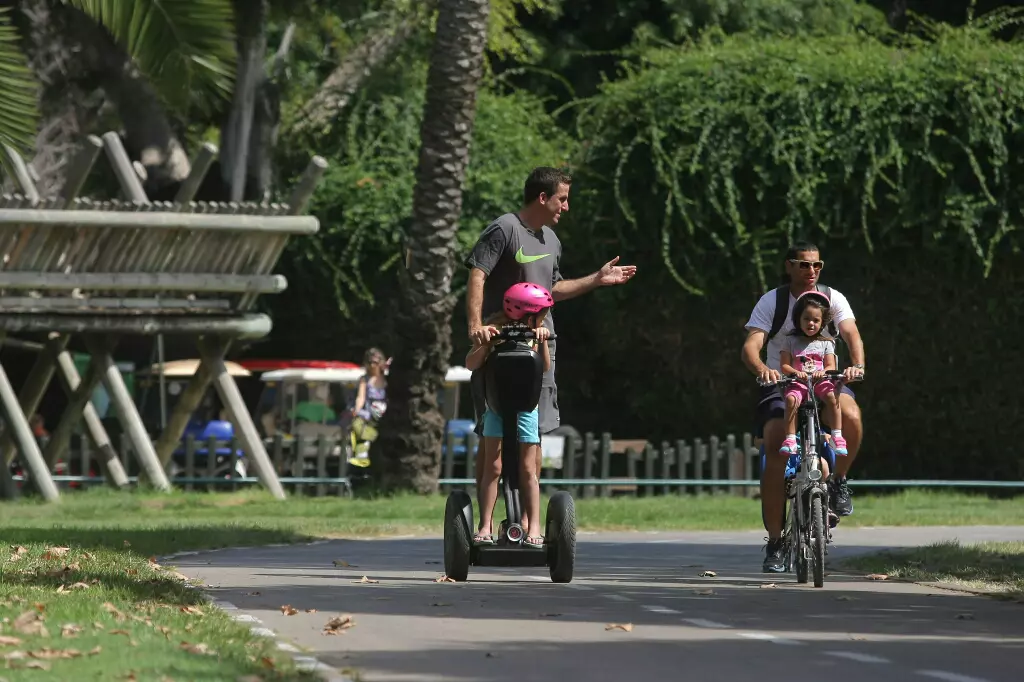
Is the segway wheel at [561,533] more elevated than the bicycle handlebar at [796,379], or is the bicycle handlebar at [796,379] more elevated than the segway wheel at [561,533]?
the bicycle handlebar at [796,379]

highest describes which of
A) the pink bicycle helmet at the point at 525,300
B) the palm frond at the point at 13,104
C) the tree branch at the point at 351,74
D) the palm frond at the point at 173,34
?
the tree branch at the point at 351,74

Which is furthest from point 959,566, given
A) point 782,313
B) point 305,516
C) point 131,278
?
point 131,278

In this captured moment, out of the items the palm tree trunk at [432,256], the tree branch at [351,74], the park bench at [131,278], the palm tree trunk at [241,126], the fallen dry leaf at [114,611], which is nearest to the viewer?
the fallen dry leaf at [114,611]

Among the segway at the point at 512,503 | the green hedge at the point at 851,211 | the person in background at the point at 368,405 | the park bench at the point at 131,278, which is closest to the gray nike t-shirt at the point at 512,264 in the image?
the segway at the point at 512,503

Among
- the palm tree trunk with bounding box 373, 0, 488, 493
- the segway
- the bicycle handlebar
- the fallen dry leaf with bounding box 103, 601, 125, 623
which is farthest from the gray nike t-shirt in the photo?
the palm tree trunk with bounding box 373, 0, 488, 493

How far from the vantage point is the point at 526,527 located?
10539 mm

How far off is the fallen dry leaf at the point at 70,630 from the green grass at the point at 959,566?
457 centimetres

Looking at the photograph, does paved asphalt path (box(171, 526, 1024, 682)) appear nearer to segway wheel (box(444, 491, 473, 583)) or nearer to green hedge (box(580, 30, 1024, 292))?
segway wheel (box(444, 491, 473, 583))

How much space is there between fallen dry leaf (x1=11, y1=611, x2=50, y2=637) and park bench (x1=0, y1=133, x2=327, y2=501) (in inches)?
418

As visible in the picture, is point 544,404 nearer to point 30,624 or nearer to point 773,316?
point 773,316

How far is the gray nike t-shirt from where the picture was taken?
10.6 metres

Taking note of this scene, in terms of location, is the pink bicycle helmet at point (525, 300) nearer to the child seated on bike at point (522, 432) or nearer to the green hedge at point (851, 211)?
the child seated on bike at point (522, 432)

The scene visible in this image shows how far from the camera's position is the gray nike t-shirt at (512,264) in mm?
10633

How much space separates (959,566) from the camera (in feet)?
37.9
